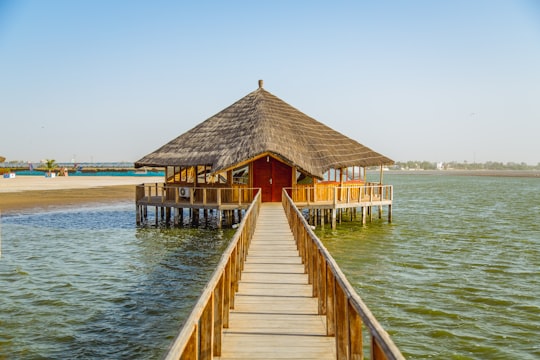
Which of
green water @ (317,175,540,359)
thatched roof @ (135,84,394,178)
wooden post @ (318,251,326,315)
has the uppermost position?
thatched roof @ (135,84,394,178)

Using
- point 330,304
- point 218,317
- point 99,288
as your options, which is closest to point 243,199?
point 99,288

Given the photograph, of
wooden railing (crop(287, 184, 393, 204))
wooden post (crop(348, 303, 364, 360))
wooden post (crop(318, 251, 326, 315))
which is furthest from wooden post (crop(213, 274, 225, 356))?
wooden railing (crop(287, 184, 393, 204))

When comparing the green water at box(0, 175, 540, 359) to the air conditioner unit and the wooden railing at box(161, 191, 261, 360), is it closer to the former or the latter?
the air conditioner unit

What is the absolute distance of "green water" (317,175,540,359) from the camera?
9375 millimetres

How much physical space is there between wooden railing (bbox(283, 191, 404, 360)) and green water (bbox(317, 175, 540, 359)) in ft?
8.78

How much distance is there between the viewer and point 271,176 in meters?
24.2

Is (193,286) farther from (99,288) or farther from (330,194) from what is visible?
(330,194)

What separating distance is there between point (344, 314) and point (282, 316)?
1.89 m

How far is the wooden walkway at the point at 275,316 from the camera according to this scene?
5719 mm

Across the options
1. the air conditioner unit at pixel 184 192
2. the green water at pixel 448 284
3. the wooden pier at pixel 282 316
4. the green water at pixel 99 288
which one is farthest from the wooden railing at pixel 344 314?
the air conditioner unit at pixel 184 192

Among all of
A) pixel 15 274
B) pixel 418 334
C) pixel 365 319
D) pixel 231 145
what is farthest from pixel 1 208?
pixel 365 319

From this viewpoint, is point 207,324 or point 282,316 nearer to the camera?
point 207,324

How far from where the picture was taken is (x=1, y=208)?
118ft

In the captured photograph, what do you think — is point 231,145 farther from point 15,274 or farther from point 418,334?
point 418,334
